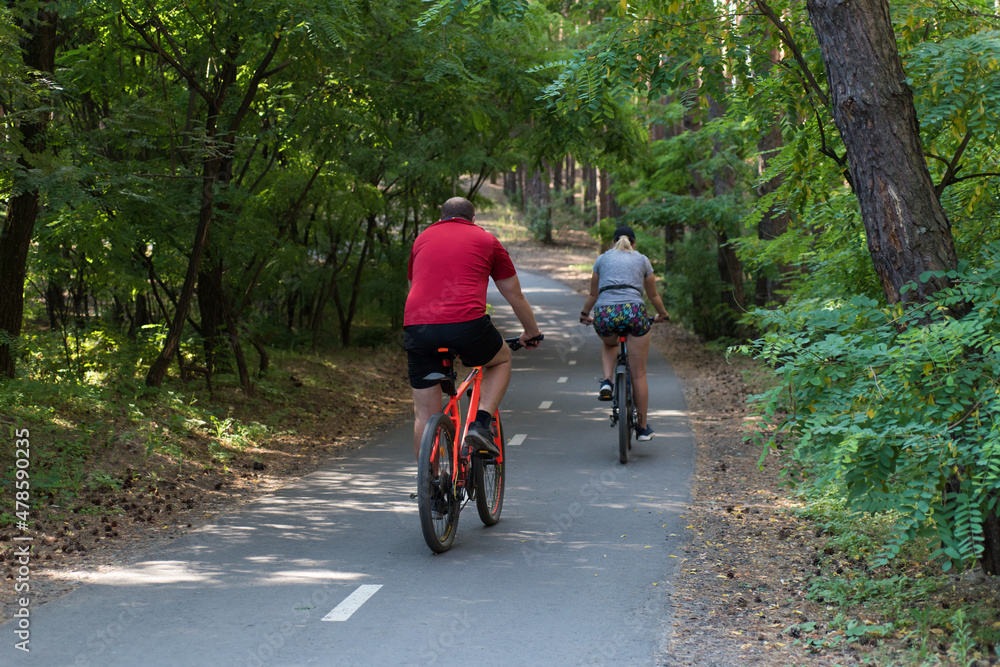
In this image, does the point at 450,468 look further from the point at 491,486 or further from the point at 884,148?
the point at 884,148

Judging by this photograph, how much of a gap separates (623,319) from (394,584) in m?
4.42

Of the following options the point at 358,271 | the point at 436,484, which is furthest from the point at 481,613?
the point at 358,271

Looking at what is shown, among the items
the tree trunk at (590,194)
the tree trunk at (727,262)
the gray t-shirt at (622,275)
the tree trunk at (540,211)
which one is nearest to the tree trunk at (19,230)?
the gray t-shirt at (622,275)

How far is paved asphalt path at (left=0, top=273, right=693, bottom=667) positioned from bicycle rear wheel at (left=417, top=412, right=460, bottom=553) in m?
0.19

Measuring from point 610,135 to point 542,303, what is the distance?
15948 millimetres

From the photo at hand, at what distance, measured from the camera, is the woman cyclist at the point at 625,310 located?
887cm

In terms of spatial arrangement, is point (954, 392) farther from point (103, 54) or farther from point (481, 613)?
point (103, 54)

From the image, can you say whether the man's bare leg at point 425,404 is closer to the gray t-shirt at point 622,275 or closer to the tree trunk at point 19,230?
the gray t-shirt at point 622,275

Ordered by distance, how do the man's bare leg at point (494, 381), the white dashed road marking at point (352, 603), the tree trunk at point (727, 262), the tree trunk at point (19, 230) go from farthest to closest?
the tree trunk at point (727, 262)
the tree trunk at point (19, 230)
the man's bare leg at point (494, 381)
the white dashed road marking at point (352, 603)

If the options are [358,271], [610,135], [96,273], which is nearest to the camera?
[96,273]

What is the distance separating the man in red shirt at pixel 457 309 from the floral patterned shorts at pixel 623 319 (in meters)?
2.88

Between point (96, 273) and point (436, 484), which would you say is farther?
point (96, 273)

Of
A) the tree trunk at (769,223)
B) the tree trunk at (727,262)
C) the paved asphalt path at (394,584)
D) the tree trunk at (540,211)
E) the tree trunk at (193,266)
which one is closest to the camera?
the paved asphalt path at (394,584)

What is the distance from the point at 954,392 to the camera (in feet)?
13.5
